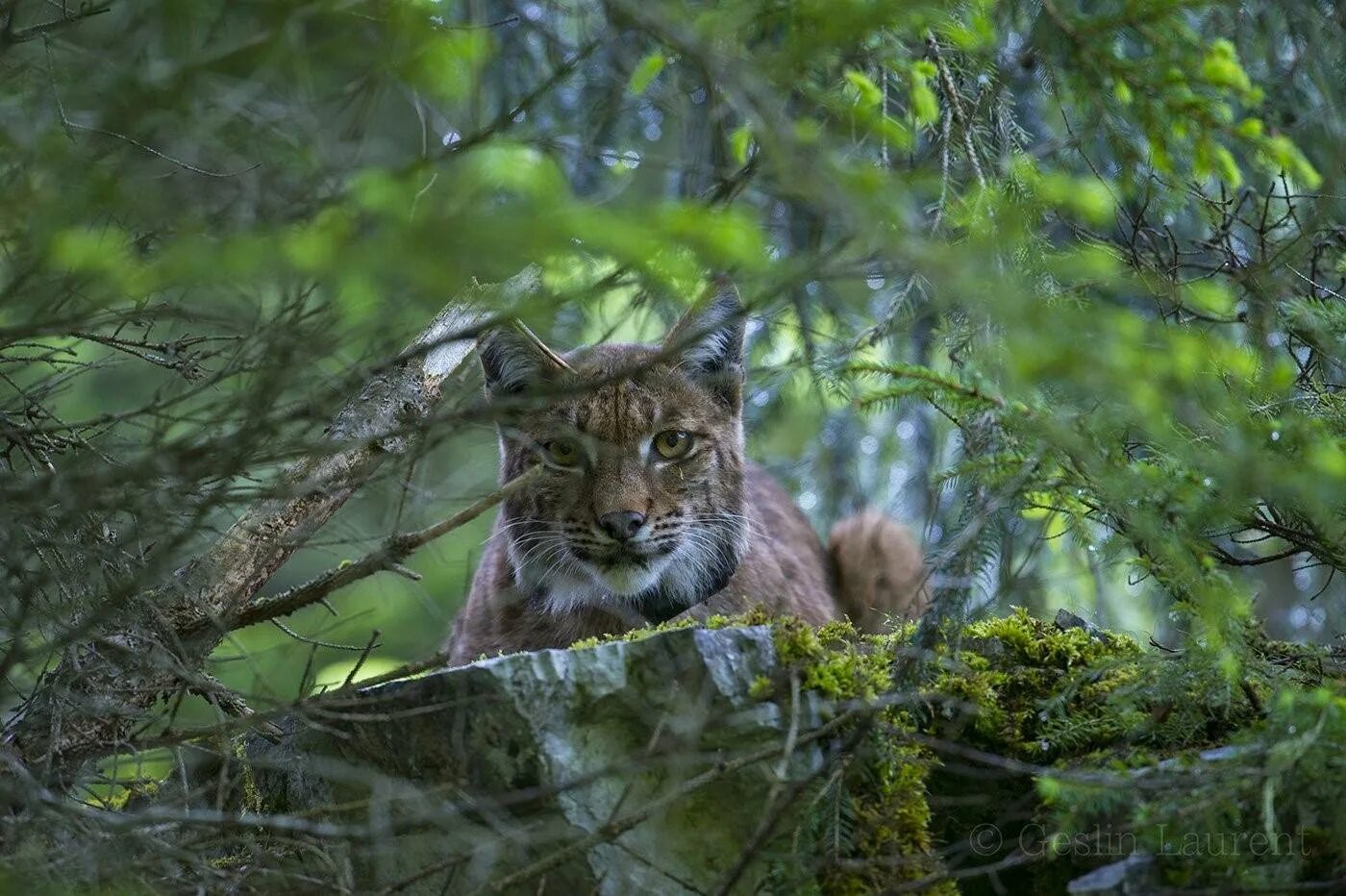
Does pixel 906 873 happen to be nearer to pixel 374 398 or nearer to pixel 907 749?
pixel 907 749

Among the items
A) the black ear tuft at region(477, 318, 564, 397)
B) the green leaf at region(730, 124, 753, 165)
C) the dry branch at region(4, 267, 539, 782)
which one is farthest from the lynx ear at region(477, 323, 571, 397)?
the green leaf at region(730, 124, 753, 165)

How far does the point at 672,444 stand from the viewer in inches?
203

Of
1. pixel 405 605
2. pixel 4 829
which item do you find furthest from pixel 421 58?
pixel 405 605

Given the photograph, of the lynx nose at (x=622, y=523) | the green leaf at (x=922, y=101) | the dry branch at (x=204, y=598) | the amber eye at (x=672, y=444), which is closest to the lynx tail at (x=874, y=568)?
the amber eye at (x=672, y=444)

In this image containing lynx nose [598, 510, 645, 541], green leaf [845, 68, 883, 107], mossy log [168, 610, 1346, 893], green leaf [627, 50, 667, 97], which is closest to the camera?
mossy log [168, 610, 1346, 893]

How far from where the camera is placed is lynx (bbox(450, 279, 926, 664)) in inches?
193

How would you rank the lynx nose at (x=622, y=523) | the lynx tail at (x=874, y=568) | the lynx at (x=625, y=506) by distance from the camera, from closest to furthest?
the lynx nose at (x=622, y=523)
the lynx at (x=625, y=506)
the lynx tail at (x=874, y=568)

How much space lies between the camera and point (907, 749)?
3.40 m

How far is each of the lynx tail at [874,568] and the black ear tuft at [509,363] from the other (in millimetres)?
2698

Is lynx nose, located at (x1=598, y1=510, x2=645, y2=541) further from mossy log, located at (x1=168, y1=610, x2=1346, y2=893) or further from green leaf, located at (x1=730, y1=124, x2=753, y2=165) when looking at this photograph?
green leaf, located at (x1=730, y1=124, x2=753, y2=165)

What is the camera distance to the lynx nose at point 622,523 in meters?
4.78

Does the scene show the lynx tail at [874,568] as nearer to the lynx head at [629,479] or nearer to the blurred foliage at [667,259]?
the lynx head at [629,479]

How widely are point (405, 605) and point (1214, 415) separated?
22.7 feet

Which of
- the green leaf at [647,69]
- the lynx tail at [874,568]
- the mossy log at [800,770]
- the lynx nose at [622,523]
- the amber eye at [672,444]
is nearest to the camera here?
the mossy log at [800,770]
